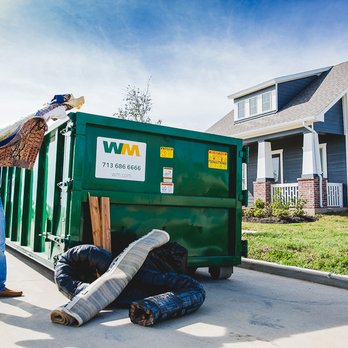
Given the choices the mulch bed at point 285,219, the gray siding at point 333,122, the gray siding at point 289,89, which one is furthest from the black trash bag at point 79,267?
the gray siding at point 289,89

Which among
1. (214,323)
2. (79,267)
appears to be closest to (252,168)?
(79,267)

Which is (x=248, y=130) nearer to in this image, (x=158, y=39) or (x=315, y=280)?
(x=158, y=39)

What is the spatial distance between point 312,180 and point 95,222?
12113 millimetres

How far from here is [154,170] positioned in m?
5.12

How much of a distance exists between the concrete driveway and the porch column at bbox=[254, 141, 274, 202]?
1211cm

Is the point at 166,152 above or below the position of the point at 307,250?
above

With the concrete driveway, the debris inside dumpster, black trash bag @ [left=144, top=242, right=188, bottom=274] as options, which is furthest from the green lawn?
the debris inside dumpster

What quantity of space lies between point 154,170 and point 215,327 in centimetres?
226

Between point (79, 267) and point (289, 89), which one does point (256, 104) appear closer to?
point (289, 89)

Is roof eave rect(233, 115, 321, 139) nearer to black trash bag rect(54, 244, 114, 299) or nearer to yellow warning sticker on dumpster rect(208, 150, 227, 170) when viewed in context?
yellow warning sticker on dumpster rect(208, 150, 227, 170)

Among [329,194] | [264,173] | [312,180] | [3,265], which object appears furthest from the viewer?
[264,173]

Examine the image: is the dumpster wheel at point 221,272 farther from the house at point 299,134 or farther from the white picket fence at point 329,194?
the white picket fence at point 329,194

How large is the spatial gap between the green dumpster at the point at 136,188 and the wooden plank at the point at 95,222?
11 centimetres

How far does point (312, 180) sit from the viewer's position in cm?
1504
